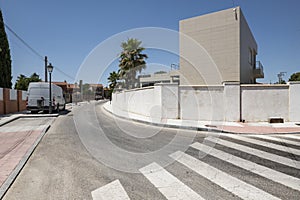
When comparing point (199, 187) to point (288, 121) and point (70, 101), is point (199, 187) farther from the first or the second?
point (70, 101)

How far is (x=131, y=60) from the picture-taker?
Answer: 2473 centimetres

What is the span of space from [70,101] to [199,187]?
142ft

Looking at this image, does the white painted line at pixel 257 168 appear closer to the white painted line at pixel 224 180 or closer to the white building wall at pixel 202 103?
the white painted line at pixel 224 180

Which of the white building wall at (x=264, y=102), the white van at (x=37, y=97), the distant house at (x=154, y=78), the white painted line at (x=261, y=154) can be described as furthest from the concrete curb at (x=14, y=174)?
the distant house at (x=154, y=78)

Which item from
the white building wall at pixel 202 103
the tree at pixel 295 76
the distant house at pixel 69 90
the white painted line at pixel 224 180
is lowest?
the white painted line at pixel 224 180

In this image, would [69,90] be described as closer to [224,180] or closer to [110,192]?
[110,192]

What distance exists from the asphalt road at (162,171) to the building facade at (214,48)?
10.8m

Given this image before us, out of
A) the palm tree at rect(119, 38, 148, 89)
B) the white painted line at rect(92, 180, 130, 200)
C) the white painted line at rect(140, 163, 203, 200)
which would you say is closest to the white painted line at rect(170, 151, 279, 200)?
the white painted line at rect(140, 163, 203, 200)

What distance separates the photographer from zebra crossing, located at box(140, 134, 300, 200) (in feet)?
10.5

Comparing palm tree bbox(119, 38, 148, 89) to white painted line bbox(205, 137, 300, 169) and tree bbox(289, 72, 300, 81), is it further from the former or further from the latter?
tree bbox(289, 72, 300, 81)

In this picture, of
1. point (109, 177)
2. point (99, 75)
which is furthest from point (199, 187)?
point (99, 75)

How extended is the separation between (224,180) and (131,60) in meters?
22.3

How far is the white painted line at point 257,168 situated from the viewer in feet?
11.8

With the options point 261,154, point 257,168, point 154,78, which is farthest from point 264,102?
point 154,78
